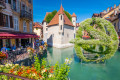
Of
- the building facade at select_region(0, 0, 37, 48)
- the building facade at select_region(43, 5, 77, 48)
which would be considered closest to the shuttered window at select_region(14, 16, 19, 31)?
the building facade at select_region(0, 0, 37, 48)

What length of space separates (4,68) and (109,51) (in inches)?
385

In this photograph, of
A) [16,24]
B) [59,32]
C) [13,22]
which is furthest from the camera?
[59,32]

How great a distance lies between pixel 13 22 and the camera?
11.7 meters

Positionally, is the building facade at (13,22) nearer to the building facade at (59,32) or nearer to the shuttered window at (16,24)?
the shuttered window at (16,24)

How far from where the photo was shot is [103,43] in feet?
25.7

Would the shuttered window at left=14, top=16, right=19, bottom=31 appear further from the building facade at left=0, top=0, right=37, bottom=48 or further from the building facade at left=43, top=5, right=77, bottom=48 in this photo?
the building facade at left=43, top=5, right=77, bottom=48

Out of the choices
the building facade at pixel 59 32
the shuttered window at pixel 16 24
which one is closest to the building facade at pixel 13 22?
the shuttered window at pixel 16 24

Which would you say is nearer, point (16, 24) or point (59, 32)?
point (16, 24)

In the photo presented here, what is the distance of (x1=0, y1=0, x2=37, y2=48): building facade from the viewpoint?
9.54 m

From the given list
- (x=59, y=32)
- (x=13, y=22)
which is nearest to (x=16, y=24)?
(x=13, y=22)

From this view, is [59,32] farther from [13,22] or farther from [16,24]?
[13,22]

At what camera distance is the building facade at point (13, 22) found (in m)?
9.54

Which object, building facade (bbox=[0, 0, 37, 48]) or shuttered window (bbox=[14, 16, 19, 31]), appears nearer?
building facade (bbox=[0, 0, 37, 48])

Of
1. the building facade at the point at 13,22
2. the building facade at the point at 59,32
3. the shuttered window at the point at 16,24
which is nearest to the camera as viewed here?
the building facade at the point at 13,22
